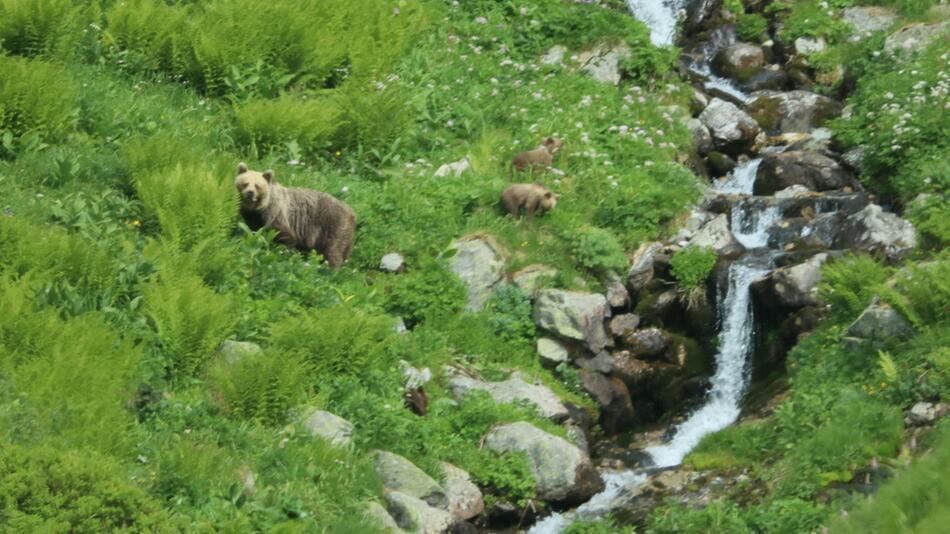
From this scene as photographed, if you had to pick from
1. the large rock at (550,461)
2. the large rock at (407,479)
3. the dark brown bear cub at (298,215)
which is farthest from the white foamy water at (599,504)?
the dark brown bear cub at (298,215)

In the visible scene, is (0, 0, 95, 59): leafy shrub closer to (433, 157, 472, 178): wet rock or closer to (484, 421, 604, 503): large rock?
(433, 157, 472, 178): wet rock

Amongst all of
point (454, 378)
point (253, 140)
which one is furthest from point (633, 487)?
point (253, 140)

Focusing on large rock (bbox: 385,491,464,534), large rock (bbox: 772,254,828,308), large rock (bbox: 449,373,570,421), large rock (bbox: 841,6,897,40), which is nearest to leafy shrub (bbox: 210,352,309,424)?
large rock (bbox: 385,491,464,534)

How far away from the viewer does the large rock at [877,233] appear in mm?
18281

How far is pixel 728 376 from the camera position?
17969 mm

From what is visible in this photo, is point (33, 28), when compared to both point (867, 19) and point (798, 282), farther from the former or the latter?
point (867, 19)

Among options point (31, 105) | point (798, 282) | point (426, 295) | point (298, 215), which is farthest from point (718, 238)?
point (31, 105)

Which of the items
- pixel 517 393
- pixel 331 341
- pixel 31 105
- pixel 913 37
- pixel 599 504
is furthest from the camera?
pixel 913 37

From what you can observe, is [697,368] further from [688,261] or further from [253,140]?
[253,140]

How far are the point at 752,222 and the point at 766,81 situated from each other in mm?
5084

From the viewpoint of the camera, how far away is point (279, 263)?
53.7ft

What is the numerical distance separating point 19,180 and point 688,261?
8081 mm

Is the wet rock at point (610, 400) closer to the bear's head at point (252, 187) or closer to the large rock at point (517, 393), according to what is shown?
the large rock at point (517, 393)

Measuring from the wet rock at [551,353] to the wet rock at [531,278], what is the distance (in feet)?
2.50
